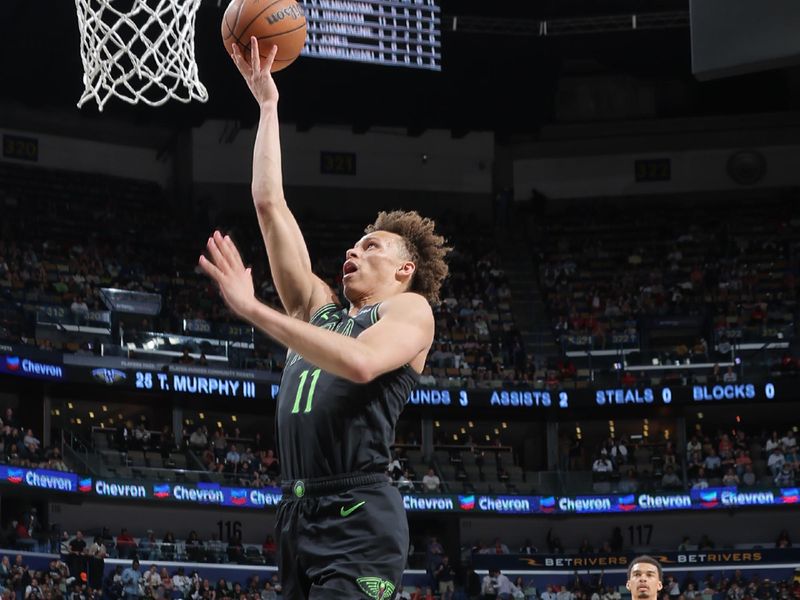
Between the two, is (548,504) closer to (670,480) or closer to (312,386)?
(670,480)

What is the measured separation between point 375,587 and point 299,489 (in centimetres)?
42

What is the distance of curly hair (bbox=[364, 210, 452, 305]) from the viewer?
16.6 ft

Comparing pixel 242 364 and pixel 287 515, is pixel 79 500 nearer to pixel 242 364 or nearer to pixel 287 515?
pixel 242 364

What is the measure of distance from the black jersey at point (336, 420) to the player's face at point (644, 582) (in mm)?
4190

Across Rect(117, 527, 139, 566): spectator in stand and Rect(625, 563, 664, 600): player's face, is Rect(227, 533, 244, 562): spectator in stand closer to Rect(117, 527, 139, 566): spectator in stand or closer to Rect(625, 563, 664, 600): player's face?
Rect(117, 527, 139, 566): spectator in stand

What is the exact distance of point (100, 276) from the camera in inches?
1292

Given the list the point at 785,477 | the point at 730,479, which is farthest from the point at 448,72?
the point at 785,477

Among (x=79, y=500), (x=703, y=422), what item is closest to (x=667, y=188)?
(x=703, y=422)

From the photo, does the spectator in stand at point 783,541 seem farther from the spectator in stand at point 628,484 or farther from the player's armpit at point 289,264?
the player's armpit at point 289,264

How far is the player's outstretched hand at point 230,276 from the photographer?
4094mm

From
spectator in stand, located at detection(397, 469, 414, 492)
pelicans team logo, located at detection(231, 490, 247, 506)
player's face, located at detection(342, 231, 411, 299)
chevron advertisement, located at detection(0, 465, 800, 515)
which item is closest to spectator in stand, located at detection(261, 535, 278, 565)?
chevron advertisement, located at detection(0, 465, 800, 515)

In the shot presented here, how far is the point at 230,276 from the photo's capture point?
13.6 feet

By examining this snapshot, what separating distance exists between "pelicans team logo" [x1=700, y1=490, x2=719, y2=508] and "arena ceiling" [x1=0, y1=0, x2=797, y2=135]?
11.2 metres

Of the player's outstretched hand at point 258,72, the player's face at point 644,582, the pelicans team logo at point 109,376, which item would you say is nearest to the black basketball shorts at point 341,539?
the player's outstretched hand at point 258,72
